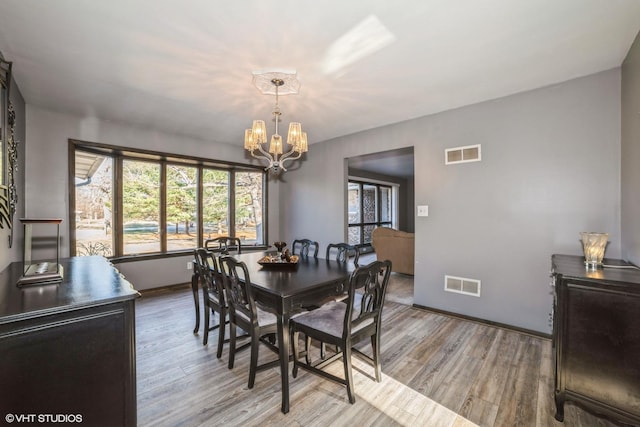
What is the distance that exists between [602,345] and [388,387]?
1317 millimetres

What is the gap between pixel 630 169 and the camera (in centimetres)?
219

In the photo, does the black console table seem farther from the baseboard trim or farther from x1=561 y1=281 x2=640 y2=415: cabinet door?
the baseboard trim

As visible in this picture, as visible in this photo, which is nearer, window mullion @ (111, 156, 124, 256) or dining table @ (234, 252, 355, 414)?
dining table @ (234, 252, 355, 414)

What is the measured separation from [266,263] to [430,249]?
7.17 ft

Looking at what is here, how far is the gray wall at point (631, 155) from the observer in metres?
2.03

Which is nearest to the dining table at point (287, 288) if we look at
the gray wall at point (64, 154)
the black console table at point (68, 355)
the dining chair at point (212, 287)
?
the dining chair at point (212, 287)

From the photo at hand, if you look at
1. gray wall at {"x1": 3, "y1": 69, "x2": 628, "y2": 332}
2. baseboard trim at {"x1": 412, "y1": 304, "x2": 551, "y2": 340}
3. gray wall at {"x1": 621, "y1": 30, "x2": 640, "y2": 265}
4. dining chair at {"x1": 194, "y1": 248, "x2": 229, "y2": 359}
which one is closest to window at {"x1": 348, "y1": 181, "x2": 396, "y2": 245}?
gray wall at {"x1": 3, "y1": 69, "x2": 628, "y2": 332}

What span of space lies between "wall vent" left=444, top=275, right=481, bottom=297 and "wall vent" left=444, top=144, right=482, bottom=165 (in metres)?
1.42

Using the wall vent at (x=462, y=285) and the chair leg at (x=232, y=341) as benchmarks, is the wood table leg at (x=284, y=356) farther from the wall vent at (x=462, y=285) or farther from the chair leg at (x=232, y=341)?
the wall vent at (x=462, y=285)

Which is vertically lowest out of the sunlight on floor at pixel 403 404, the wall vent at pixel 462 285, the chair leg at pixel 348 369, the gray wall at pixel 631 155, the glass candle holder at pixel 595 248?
the sunlight on floor at pixel 403 404

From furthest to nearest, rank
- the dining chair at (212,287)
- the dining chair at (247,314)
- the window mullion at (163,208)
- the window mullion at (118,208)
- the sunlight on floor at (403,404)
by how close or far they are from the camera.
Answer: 1. the window mullion at (163,208)
2. the window mullion at (118,208)
3. the dining chair at (212,287)
4. the dining chair at (247,314)
5. the sunlight on floor at (403,404)

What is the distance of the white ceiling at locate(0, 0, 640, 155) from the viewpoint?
174 cm

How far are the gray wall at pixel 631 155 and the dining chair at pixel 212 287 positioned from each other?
3.14m

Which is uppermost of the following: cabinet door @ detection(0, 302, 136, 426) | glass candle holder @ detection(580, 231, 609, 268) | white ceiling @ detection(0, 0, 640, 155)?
white ceiling @ detection(0, 0, 640, 155)
